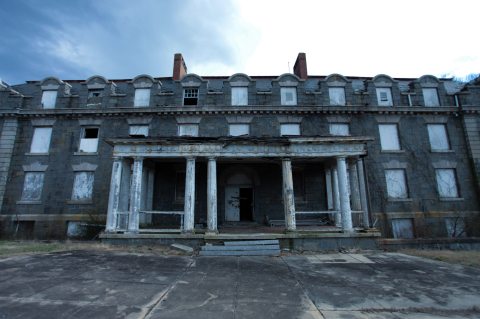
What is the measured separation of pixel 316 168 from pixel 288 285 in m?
12.0

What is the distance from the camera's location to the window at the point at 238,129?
58.4 ft

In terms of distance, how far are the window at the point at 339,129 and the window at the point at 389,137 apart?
7.80 ft

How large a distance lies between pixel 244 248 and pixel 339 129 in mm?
11353

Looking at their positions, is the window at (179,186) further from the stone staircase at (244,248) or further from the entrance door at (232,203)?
the stone staircase at (244,248)

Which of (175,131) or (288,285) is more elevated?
(175,131)

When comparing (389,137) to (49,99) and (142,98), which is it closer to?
(142,98)

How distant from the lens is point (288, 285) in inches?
265

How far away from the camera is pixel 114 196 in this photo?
13039 mm

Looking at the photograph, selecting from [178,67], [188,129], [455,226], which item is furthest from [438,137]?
[178,67]

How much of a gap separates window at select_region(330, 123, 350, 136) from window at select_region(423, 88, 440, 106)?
6.49 m

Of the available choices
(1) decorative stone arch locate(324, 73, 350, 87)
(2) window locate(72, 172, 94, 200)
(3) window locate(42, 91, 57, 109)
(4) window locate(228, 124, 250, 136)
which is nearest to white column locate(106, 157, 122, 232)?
(2) window locate(72, 172, 94, 200)

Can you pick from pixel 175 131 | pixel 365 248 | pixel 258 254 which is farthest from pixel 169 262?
pixel 175 131

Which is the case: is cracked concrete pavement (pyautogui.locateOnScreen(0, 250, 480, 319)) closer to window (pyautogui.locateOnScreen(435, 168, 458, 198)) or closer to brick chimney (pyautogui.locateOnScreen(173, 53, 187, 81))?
window (pyautogui.locateOnScreen(435, 168, 458, 198))

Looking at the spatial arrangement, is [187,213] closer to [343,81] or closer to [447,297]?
[447,297]
